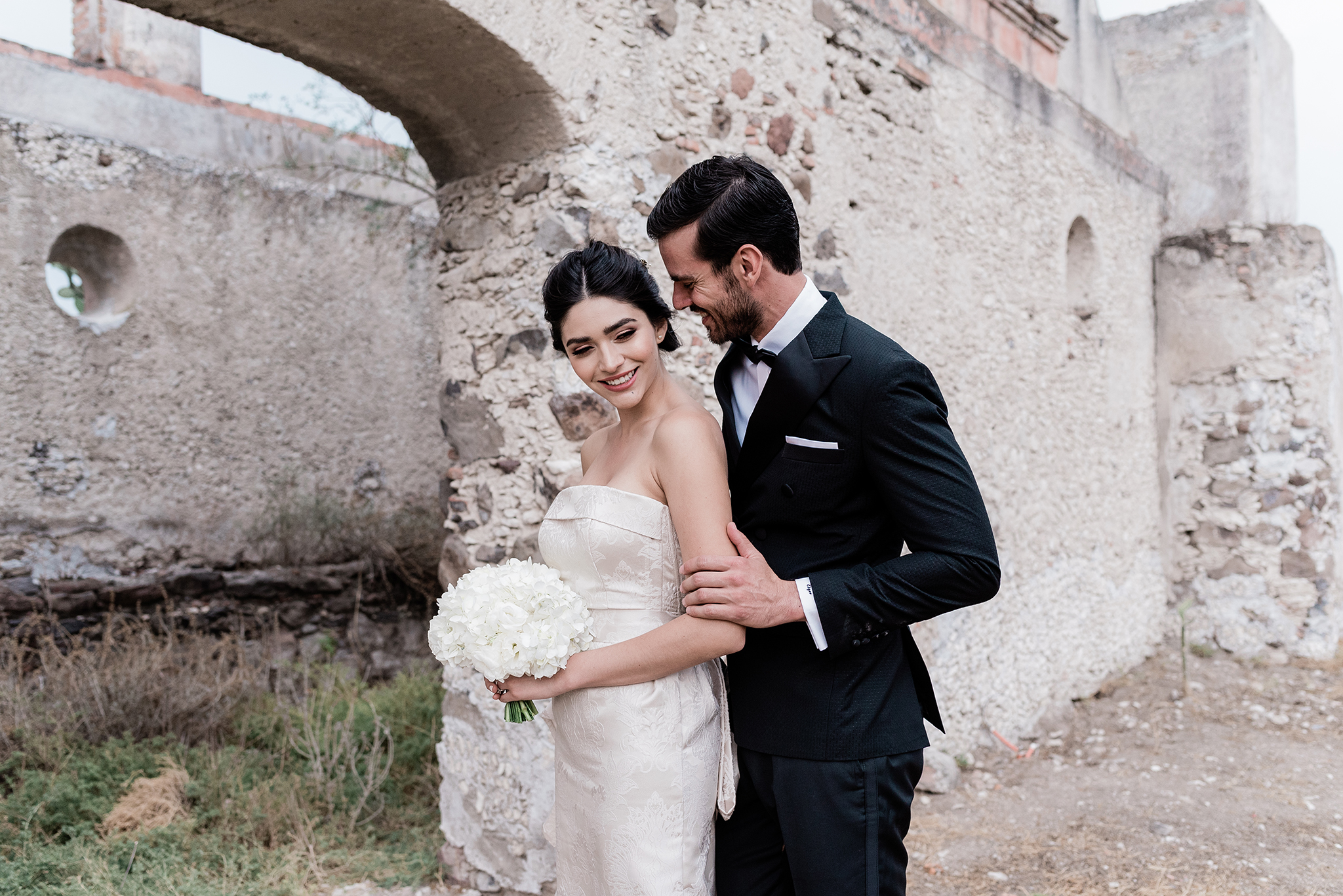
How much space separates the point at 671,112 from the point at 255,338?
17.5 ft

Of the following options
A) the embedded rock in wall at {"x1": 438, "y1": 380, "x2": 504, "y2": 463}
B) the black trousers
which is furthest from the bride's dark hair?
the embedded rock in wall at {"x1": 438, "y1": 380, "x2": 504, "y2": 463}

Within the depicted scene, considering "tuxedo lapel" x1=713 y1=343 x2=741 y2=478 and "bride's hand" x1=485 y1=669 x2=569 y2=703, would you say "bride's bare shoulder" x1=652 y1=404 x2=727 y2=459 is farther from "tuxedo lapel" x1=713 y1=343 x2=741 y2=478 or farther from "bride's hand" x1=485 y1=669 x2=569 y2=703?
"bride's hand" x1=485 y1=669 x2=569 y2=703

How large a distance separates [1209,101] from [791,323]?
414 inches

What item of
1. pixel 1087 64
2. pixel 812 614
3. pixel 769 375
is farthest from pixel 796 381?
pixel 1087 64

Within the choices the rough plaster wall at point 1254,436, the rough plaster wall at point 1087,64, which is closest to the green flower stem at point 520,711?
the rough plaster wall at point 1087,64

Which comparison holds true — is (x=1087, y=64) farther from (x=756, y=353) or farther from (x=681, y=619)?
(x=681, y=619)

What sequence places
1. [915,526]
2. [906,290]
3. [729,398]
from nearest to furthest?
1. [915,526]
2. [729,398]
3. [906,290]

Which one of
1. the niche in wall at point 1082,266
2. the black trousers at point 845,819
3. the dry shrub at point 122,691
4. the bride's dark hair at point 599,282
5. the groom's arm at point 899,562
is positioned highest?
the niche in wall at point 1082,266

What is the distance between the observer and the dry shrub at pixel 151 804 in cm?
379

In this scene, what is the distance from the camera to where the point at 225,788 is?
4090 mm

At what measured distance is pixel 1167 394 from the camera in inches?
302

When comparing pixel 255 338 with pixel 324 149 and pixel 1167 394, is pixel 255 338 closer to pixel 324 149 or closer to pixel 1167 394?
pixel 324 149

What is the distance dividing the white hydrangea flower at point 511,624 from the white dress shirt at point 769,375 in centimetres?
45

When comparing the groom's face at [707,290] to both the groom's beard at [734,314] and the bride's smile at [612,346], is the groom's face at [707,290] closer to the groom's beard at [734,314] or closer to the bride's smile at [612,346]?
the groom's beard at [734,314]
